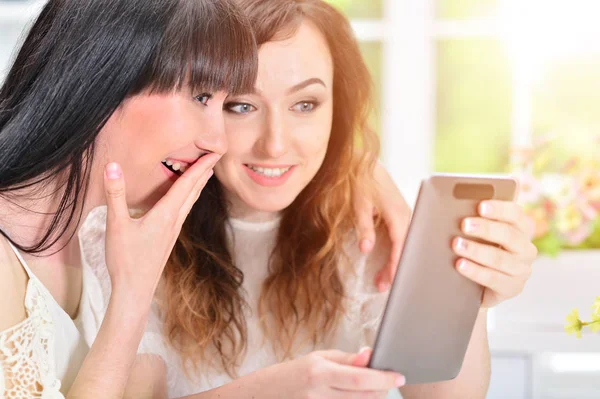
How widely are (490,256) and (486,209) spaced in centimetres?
9

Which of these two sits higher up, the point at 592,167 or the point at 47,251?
the point at 592,167

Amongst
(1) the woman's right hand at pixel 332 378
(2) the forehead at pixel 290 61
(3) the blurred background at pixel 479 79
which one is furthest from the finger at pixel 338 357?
(3) the blurred background at pixel 479 79

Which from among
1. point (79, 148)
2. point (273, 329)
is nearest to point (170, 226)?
point (79, 148)

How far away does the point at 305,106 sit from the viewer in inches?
59.2

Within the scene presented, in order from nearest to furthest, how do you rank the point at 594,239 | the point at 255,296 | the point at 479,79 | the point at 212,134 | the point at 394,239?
the point at 212,134, the point at 394,239, the point at 255,296, the point at 594,239, the point at 479,79

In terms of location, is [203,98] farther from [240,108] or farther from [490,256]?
[490,256]

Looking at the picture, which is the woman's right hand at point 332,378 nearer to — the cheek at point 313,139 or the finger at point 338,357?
the finger at point 338,357

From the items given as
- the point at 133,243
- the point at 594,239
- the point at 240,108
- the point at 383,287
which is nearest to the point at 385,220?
the point at 383,287

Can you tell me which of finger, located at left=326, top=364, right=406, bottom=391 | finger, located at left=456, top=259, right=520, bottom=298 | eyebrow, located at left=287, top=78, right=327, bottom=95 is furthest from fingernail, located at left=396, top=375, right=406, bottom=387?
eyebrow, located at left=287, top=78, right=327, bottom=95

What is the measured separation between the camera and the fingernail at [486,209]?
112 cm

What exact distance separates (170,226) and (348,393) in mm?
373

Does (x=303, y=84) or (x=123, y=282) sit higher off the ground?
(x=303, y=84)

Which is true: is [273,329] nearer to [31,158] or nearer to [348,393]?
[348,393]

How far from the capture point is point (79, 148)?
1154 millimetres
